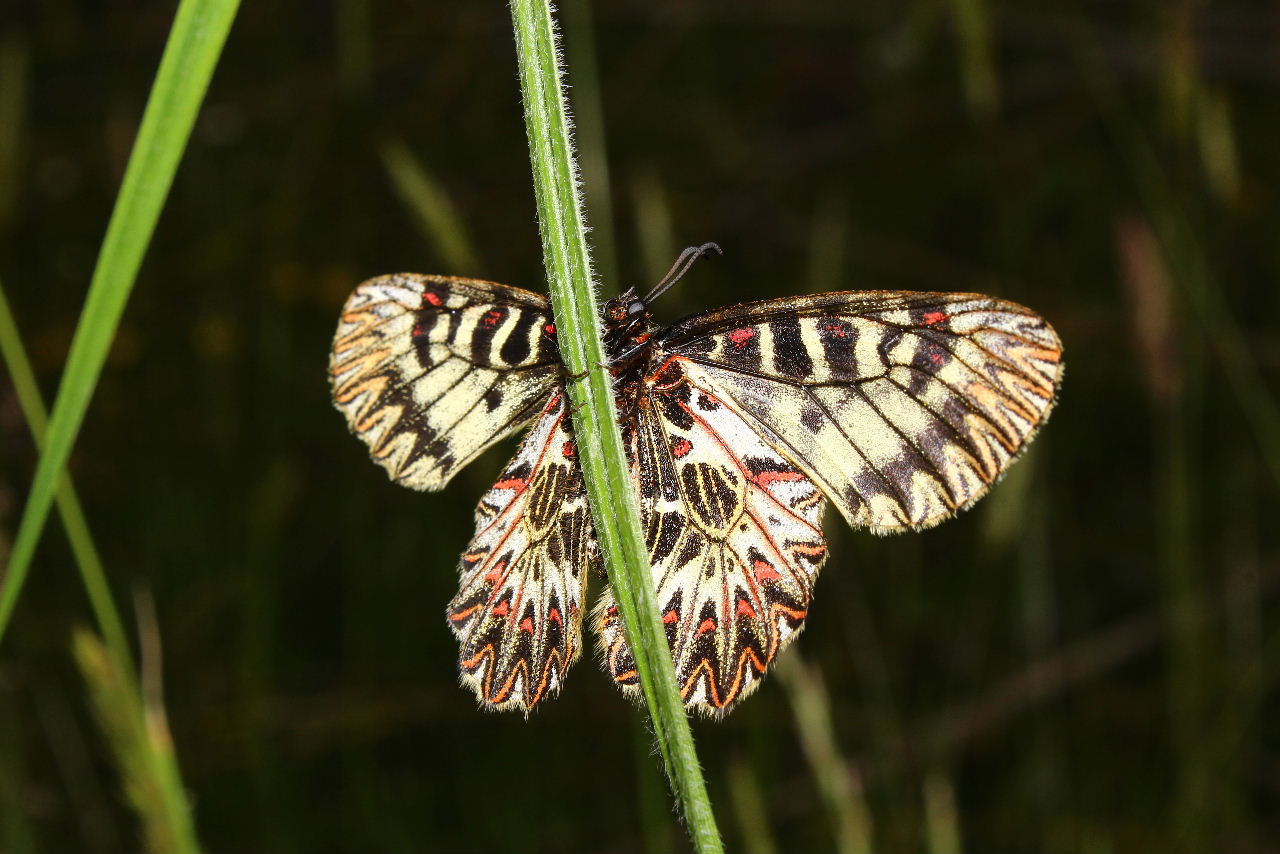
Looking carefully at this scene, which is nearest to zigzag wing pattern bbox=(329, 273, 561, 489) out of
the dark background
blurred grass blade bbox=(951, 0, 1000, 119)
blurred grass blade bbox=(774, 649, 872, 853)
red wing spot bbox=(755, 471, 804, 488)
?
red wing spot bbox=(755, 471, 804, 488)

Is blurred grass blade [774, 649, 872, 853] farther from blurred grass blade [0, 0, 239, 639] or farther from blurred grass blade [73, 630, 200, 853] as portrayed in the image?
blurred grass blade [0, 0, 239, 639]

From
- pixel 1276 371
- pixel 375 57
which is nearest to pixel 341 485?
pixel 375 57

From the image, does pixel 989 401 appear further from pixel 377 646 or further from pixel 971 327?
pixel 377 646

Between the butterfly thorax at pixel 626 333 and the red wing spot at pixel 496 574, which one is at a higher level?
the butterfly thorax at pixel 626 333

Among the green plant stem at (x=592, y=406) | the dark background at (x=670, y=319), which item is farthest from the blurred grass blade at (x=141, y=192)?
the dark background at (x=670, y=319)

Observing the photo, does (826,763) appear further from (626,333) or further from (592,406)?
(592,406)

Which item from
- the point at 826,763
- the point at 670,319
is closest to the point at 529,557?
the point at 826,763

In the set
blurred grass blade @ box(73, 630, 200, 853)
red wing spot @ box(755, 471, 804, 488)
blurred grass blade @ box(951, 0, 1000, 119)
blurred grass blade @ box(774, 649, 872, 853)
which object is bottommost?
blurred grass blade @ box(774, 649, 872, 853)

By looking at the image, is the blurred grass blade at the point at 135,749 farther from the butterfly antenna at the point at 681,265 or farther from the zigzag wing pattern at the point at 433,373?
the butterfly antenna at the point at 681,265
